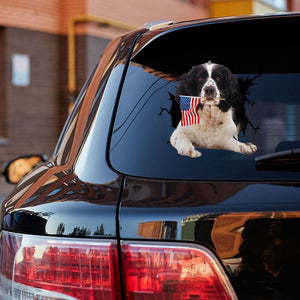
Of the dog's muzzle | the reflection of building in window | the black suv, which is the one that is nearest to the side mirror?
the black suv

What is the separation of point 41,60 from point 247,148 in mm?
14905

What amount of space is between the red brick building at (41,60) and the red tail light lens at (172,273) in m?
14.0

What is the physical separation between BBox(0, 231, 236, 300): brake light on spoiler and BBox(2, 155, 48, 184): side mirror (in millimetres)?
1451

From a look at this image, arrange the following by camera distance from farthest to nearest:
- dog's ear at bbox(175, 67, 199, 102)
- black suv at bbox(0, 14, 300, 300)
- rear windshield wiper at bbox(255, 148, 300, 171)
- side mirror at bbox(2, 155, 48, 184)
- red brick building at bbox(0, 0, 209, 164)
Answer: red brick building at bbox(0, 0, 209, 164), side mirror at bbox(2, 155, 48, 184), dog's ear at bbox(175, 67, 199, 102), rear windshield wiper at bbox(255, 148, 300, 171), black suv at bbox(0, 14, 300, 300)

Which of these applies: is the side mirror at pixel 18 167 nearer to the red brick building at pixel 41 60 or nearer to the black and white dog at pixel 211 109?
the black and white dog at pixel 211 109

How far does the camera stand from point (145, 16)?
19.0 metres

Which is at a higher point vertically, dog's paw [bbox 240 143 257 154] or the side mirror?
dog's paw [bbox 240 143 257 154]

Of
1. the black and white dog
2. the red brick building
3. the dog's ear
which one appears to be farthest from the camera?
the red brick building

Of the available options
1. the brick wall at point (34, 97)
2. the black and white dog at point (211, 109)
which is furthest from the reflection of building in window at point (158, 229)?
the brick wall at point (34, 97)

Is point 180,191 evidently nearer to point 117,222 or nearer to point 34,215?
point 117,222

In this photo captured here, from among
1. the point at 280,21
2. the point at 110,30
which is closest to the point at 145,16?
the point at 110,30

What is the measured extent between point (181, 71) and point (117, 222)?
0.55 m

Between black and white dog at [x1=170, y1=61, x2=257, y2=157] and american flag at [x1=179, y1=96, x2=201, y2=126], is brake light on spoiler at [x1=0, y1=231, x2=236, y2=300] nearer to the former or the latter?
black and white dog at [x1=170, y1=61, x2=257, y2=157]

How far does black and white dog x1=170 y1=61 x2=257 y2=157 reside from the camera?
1.74 meters
